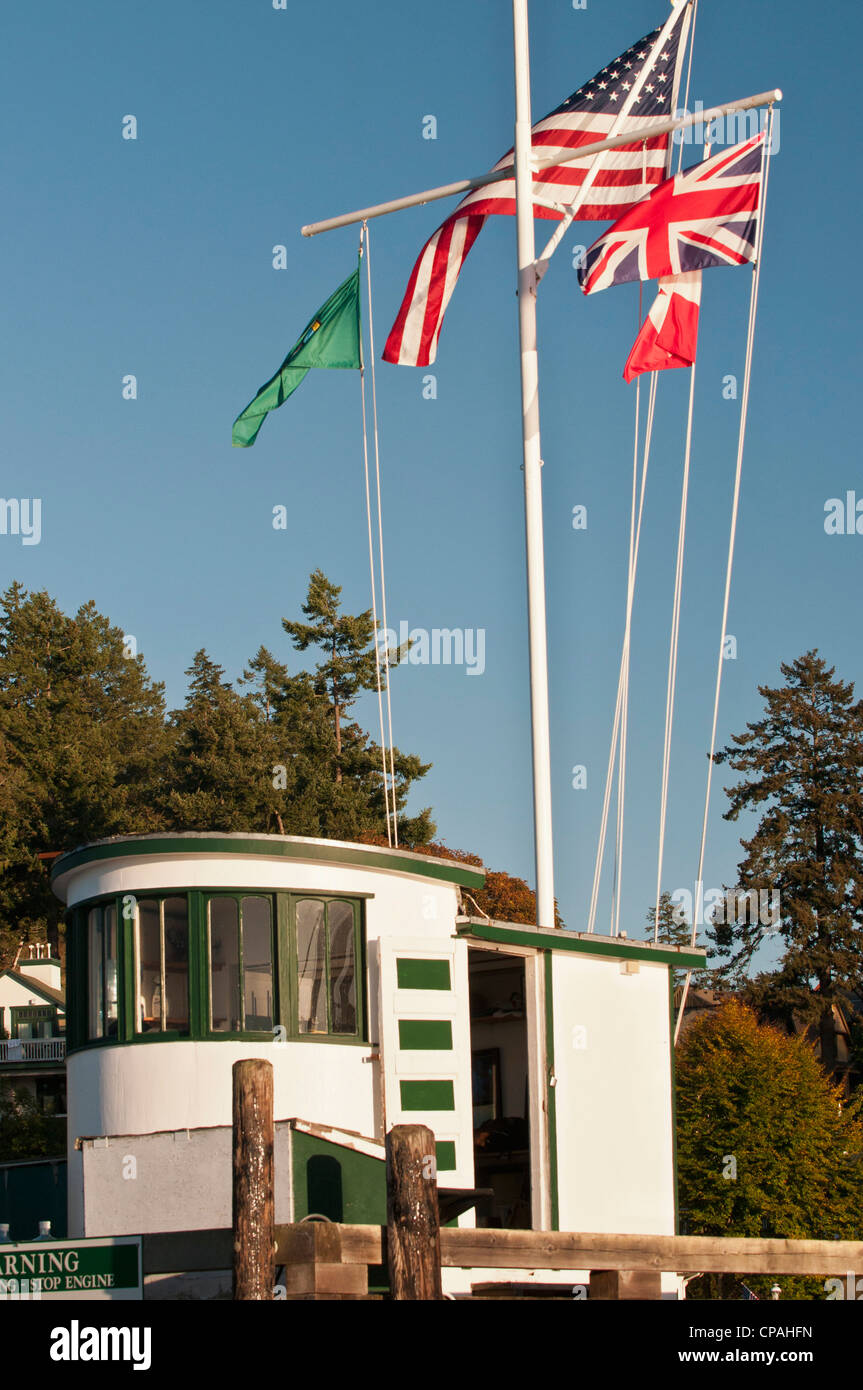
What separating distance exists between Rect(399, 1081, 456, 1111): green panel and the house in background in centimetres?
3727

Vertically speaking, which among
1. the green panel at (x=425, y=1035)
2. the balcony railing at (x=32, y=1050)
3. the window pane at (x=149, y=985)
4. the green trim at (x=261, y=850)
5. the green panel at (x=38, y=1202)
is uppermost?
the green trim at (x=261, y=850)

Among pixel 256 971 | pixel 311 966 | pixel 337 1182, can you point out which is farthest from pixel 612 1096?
pixel 337 1182

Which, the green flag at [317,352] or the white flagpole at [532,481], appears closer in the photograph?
the white flagpole at [532,481]

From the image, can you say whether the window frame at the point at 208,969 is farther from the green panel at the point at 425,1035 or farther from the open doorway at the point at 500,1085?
the open doorway at the point at 500,1085

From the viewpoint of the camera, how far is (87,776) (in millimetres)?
60500

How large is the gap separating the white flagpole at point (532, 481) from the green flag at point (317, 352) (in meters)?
2.08

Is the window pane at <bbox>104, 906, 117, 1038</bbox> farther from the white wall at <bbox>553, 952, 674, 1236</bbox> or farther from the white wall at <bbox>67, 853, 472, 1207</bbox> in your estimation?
the white wall at <bbox>553, 952, 674, 1236</bbox>

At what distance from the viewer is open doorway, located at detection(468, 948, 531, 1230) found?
55.0ft

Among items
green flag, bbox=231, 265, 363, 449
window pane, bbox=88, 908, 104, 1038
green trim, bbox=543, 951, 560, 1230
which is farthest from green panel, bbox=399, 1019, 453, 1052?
green flag, bbox=231, 265, 363, 449

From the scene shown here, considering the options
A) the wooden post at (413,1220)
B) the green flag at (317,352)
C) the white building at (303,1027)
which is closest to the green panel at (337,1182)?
the white building at (303,1027)

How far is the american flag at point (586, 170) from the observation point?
17.9m
